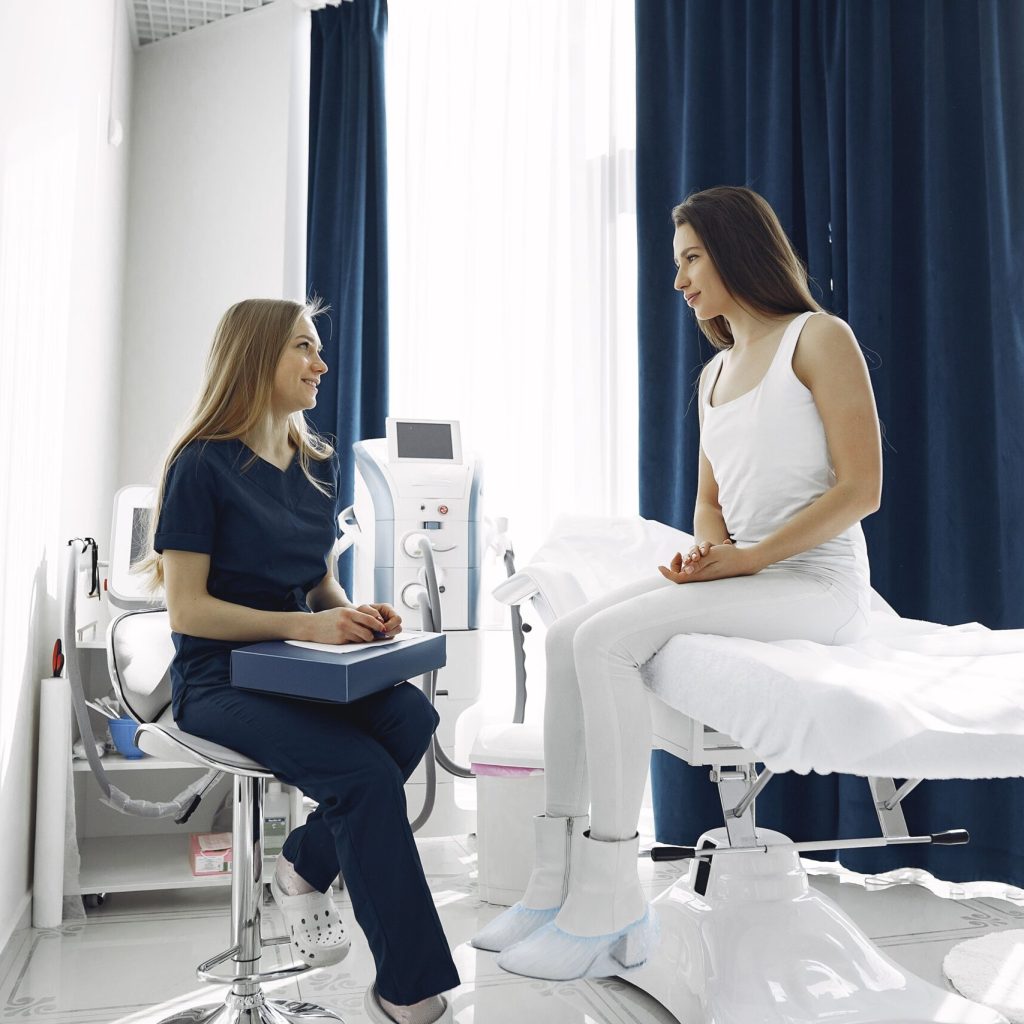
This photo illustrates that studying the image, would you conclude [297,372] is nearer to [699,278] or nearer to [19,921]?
[699,278]

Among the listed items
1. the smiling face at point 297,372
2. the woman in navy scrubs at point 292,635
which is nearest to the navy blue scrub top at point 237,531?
the woman in navy scrubs at point 292,635

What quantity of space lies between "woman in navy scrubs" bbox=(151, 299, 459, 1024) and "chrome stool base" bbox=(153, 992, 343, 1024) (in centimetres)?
12

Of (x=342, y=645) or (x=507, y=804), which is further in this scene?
(x=507, y=804)

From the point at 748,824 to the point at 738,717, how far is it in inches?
17.0

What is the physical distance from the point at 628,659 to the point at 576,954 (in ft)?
1.32

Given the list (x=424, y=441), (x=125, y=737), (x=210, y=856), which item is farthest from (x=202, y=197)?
(x=210, y=856)

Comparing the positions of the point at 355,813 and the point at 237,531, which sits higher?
the point at 237,531

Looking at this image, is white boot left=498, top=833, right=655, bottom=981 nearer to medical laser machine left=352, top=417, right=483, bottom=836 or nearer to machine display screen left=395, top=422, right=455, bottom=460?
medical laser machine left=352, top=417, right=483, bottom=836

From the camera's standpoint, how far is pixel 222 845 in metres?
2.35

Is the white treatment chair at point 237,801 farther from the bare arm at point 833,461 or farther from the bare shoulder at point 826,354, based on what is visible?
the bare shoulder at point 826,354

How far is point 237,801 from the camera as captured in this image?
1.61 meters

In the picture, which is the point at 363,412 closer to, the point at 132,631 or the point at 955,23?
the point at 132,631

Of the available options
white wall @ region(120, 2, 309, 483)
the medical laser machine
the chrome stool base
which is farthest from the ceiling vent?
the chrome stool base

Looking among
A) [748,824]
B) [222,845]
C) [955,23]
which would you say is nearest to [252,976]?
[748,824]
